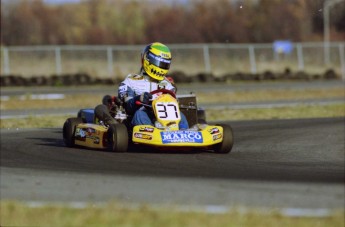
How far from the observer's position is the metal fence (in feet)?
105

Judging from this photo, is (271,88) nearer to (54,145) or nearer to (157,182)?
(54,145)

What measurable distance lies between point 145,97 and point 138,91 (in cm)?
49

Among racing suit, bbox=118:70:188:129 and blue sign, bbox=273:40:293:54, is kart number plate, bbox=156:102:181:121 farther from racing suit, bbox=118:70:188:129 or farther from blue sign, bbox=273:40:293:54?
blue sign, bbox=273:40:293:54

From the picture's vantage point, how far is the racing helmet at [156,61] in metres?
10.6

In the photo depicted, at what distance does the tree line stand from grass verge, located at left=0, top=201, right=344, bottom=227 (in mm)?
38901

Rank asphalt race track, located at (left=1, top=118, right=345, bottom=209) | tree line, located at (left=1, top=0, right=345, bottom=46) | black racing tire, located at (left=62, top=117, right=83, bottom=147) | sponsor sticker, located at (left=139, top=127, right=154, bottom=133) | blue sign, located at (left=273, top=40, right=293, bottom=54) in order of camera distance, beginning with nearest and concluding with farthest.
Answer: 1. asphalt race track, located at (left=1, top=118, right=345, bottom=209)
2. sponsor sticker, located at (left=139, top=127, right=154, bottom=133)
3. black racing tire, located at (left=62, top=117, right=83, bottom=147)
4. blue sign, located at (left=273, top=40, right=293, bottom=54)
5. tree line, located at (left=1, top=0, right=345, bottom=46)

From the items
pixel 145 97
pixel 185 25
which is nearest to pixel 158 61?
pixel 145 97

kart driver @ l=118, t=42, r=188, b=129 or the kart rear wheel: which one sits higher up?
kart driver @ l=118, t=42, r=188, b=129

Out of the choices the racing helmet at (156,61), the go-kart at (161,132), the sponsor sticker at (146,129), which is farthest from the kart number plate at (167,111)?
the racing helmet at (156,61)

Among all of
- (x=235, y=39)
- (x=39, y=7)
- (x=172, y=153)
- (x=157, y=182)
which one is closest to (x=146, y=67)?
(x=172, y=153)

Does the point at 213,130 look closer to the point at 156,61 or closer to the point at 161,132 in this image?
the point at 161,132

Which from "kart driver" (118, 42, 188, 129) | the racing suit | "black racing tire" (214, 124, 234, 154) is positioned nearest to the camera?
"black racing tire" (214, 124, 234, 154)

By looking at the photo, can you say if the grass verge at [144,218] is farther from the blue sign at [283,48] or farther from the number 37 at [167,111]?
the blue sign at [283,48]

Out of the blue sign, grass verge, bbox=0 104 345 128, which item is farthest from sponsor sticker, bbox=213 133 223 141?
the blue sign
